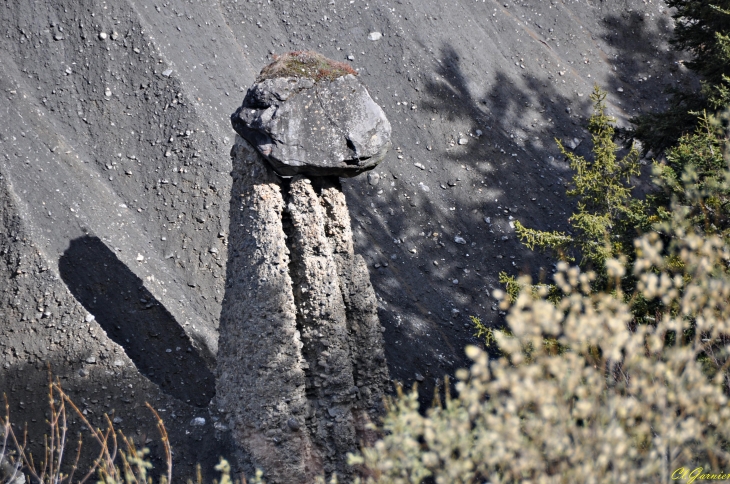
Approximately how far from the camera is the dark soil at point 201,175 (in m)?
8.39

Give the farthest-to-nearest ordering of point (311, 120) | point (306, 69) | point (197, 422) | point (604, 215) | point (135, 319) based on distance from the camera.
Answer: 1. point (135, 319)
2. point (604, 215)
3. point (197, 422)
4. point (306, 69)
5. point (311, 120)

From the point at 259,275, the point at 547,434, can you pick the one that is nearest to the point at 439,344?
the point at 259,275

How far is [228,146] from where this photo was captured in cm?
1098

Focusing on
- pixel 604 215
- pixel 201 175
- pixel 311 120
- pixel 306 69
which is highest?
pixel 306 69

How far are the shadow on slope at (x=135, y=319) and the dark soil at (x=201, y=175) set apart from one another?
3 cm

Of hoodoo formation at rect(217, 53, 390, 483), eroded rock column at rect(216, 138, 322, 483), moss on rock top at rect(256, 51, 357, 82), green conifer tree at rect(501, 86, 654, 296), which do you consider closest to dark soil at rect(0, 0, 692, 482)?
eroded rock column at rect(216, 138, 322, 483)

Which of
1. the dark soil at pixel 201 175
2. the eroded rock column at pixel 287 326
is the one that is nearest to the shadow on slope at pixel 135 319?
the dark soil at pixel 201 175

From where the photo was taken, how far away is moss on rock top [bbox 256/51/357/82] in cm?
629

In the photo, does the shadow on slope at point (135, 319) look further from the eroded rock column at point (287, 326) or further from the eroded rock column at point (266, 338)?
the eroded rock column at point (266, 338)

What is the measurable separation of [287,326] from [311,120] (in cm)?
195

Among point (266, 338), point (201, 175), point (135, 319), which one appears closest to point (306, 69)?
point (266, 338)

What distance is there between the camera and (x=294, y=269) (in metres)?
6.55

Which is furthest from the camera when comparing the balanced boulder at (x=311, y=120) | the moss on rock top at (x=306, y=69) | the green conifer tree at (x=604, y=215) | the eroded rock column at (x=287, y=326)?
the green conifer tree at (x=604, y=215)

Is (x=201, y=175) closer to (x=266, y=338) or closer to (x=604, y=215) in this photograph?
(x=266, y=338)
